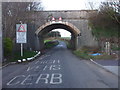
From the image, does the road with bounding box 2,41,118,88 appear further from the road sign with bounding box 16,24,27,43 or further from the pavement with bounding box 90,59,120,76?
the road sign with bounding box 16,24,27,43

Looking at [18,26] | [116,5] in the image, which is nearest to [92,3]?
[116,5]

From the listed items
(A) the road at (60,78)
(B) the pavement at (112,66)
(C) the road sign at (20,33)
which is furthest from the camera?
(C) the road sign at (20,33)

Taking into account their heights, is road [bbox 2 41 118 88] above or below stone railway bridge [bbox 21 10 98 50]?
below

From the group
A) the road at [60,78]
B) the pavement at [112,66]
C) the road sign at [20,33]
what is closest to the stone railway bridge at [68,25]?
the road sign at [20,33]

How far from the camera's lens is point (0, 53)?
15.3 metres

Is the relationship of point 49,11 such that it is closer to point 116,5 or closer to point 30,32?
point 30,32

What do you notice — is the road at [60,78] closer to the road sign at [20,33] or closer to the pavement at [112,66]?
the pavement at [112,66]

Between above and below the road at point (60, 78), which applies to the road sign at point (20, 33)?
above

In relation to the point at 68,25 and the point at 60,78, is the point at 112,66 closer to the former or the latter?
the point at 60,78

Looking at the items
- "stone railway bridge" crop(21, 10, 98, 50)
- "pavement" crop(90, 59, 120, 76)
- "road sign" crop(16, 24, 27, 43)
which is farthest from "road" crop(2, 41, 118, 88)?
"stone railway bridge" crop(21, 10, 98, 50)

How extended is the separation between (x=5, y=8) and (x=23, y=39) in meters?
3.95

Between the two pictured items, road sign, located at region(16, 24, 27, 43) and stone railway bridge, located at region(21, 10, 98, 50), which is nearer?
road sign, located at region(16, 24, 27, 43)

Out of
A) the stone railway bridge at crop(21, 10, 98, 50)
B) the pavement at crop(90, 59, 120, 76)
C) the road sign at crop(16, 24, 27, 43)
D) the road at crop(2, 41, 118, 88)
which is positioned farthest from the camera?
the stone railway bridge at crop(21, 10, 98, 50)

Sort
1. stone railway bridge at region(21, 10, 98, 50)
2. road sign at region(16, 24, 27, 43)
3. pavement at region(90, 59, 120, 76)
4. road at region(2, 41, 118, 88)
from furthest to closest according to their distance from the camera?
stone railway bridge at region(21, 10, 98, 50), road sign at region(16, 24, 27, 43), pavement at region(90, 59, 120, 76), road at region(2, 41, 118, 88)
